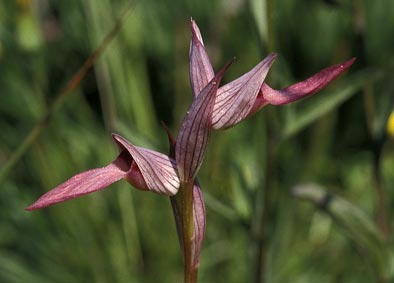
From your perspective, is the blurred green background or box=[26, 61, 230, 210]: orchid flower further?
the blurred green background

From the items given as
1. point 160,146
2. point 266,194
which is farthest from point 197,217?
point 160,146

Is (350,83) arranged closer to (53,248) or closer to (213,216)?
(213,216)

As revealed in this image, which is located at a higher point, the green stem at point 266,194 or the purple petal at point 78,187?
the purple petal at point 78,187

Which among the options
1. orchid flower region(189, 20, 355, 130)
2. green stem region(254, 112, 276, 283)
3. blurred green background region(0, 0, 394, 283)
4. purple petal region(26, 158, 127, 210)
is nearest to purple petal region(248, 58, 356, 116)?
orchid flower region(189, 20, 355, 130)

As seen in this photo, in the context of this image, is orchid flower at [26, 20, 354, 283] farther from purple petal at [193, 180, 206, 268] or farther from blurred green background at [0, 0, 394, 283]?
blurred green background at [0, 0, 394, 283]

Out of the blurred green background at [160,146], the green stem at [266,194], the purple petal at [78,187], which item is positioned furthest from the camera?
the blurred green background at [160,146]

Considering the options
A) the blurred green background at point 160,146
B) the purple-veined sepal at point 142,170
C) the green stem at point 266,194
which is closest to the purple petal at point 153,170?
the purple-veined sepal at point 142,170

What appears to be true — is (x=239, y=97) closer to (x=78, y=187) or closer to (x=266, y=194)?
(x=78, y=187)

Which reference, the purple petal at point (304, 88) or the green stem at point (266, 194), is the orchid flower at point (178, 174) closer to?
the purple petal at point (304, 88)
